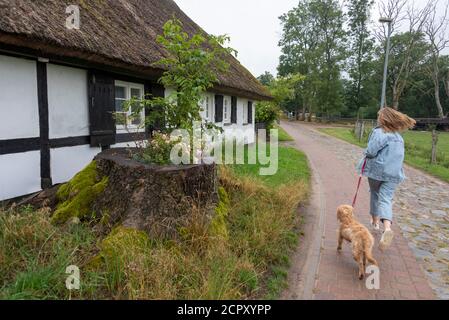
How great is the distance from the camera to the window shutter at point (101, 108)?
6.40 metres

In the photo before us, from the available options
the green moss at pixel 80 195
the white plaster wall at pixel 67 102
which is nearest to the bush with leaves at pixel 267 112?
the white plaster wall at pixel 67 102

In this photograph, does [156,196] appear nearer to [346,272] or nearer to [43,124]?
[346,272]

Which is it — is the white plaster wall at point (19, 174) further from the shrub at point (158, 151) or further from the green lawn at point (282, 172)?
the green lawn at point (282, 172)

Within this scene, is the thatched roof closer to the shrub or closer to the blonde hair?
the shrub

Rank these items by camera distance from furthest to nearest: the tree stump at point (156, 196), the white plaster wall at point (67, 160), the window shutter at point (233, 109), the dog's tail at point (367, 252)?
1. the window shutter at point (233, 109)
2. the white plaster wall at point (67, 160)
3. the tree stump at point (156, 196)
4. the dog's tail at point (367, 252)

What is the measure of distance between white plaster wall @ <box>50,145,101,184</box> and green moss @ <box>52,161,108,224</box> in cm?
113

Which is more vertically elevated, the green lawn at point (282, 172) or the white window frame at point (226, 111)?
the white window frame at point (226, 111)

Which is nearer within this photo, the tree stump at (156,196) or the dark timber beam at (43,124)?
the tree stump at (156,196)

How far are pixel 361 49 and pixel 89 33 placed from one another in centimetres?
5125

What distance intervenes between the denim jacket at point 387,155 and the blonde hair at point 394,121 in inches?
3.3

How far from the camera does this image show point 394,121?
4473 millimetres

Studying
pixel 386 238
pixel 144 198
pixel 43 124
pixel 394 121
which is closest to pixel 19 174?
pixel 43 124

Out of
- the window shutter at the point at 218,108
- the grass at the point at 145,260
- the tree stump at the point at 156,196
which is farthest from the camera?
the window shutter at the point at 218,108
